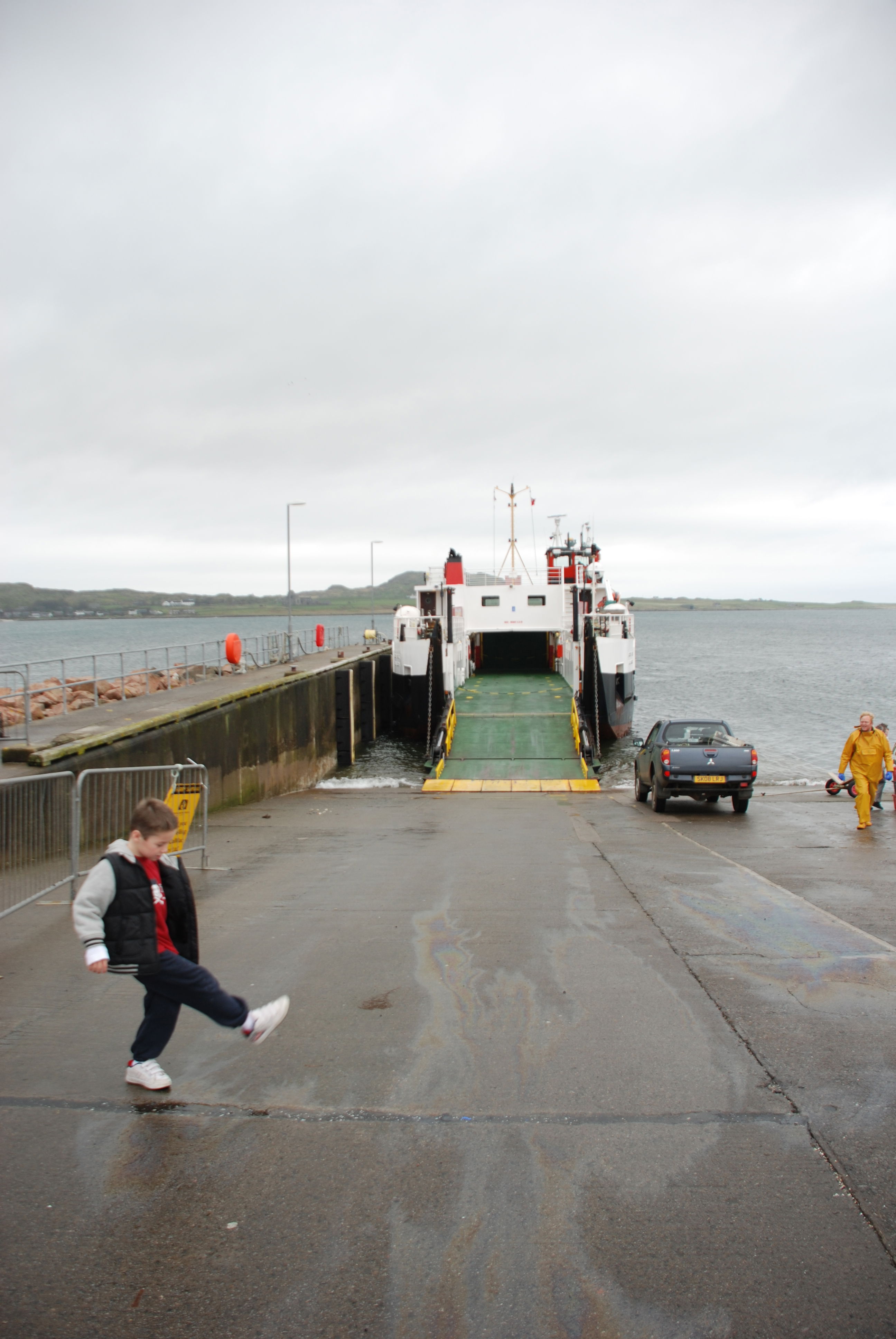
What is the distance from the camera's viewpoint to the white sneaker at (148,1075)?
169 inches

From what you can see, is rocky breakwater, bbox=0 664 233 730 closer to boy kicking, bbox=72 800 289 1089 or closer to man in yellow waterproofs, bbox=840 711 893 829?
boy kicking, bbox=72 800 289 1089

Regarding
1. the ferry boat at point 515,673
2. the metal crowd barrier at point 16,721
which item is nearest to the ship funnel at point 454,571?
the ferry boat at point 515,673

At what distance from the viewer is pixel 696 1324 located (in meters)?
2.84

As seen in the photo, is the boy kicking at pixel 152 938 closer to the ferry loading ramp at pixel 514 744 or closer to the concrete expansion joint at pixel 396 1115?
the concrete expansion joint at pixel 396 1115

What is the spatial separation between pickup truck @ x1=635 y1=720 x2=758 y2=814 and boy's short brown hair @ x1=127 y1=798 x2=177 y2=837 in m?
11.8

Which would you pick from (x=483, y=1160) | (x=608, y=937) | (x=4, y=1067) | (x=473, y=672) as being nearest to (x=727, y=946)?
(x=608, y=937)

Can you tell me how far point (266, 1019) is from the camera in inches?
171

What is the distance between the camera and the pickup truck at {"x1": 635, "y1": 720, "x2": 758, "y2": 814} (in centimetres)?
1459

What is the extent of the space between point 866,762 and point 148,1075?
11.6 m

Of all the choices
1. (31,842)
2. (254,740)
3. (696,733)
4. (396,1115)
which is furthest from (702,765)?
(396,1115)

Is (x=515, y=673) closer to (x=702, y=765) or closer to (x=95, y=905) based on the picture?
(x=702, y=765)

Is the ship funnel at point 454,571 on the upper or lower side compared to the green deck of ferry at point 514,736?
upper

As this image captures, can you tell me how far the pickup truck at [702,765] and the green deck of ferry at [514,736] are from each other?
4452 millimetres

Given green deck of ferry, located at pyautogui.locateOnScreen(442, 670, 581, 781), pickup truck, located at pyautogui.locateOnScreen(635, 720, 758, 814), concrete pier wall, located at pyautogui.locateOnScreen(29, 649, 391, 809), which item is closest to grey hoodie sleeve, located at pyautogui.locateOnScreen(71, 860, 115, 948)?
concrete pier wall, located at pyautogui.locateOnScreen(29, 649, 391, 809)
